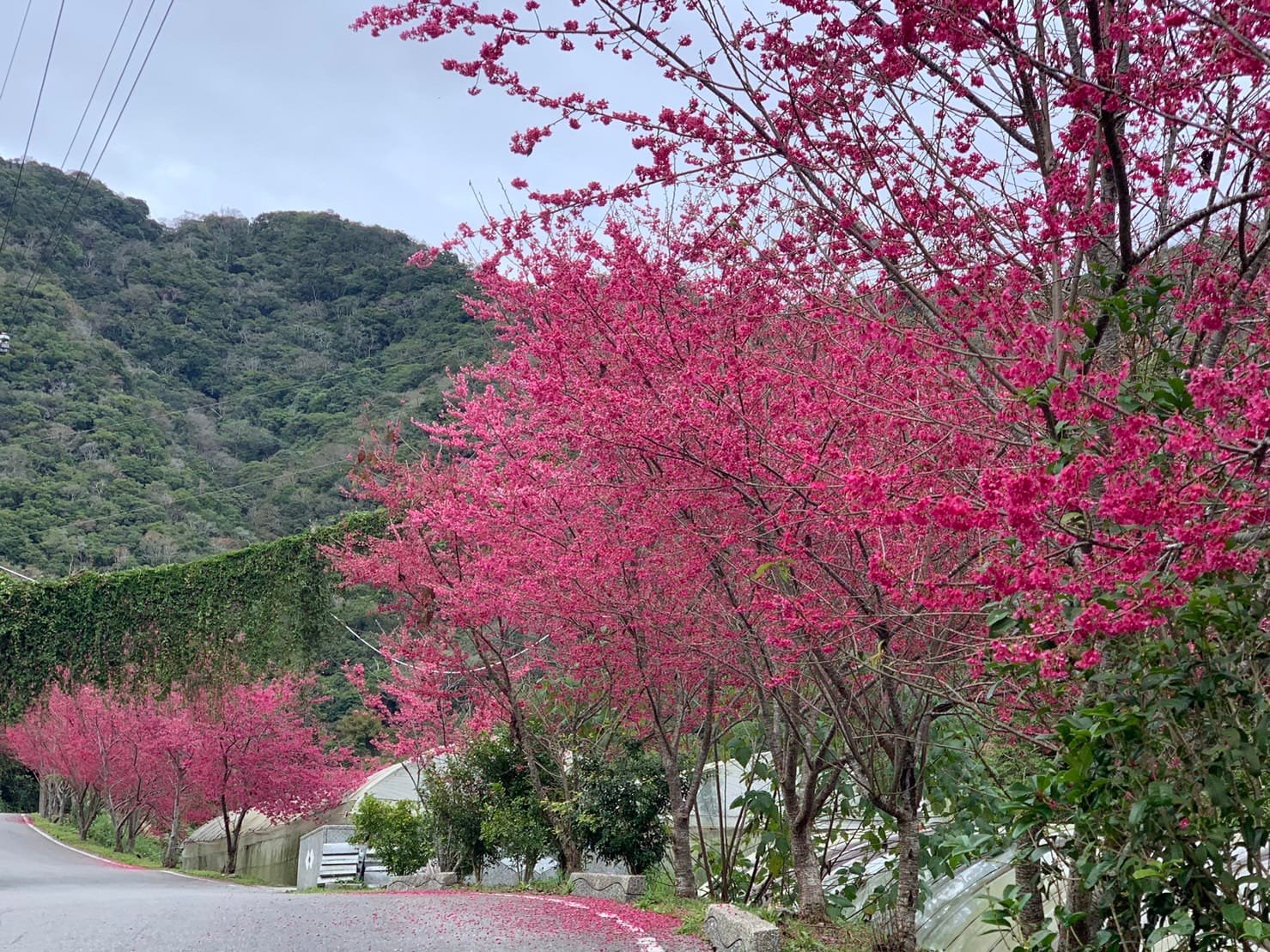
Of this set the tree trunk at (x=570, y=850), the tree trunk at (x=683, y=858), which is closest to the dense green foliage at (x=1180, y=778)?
the tree trunk at (x=683, y=858)

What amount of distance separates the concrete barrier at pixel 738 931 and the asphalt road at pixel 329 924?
293mm

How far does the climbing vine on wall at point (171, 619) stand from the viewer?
16.3m

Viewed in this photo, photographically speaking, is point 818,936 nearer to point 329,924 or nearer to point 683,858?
point 683,858

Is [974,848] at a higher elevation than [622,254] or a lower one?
lower

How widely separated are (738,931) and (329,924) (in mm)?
3888

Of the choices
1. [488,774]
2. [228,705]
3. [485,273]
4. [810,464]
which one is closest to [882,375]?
[810,464]

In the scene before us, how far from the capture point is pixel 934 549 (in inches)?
241

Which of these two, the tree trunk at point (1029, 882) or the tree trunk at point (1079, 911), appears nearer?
the tree trunk at point (1029, 882)

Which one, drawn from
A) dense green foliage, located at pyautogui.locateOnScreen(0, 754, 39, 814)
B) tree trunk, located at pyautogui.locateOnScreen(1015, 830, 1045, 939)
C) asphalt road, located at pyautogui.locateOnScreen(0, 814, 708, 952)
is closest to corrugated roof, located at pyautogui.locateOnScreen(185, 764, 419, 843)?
asphalt road, located at pyautogui.locateOnScreen(0, 814, 708, 952)

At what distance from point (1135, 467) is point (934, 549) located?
318 cm

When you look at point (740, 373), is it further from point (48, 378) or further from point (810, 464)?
point (48, 378)

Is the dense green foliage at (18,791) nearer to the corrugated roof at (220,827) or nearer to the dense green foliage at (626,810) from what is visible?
the corrugated roof at (220,827)

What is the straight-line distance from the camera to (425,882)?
44.3ft

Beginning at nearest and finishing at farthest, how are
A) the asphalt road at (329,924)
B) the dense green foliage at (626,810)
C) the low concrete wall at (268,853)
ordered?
the asphalt road at (329,924), the dense green foliage at (626,810), the low concrete wall at (268,853)
